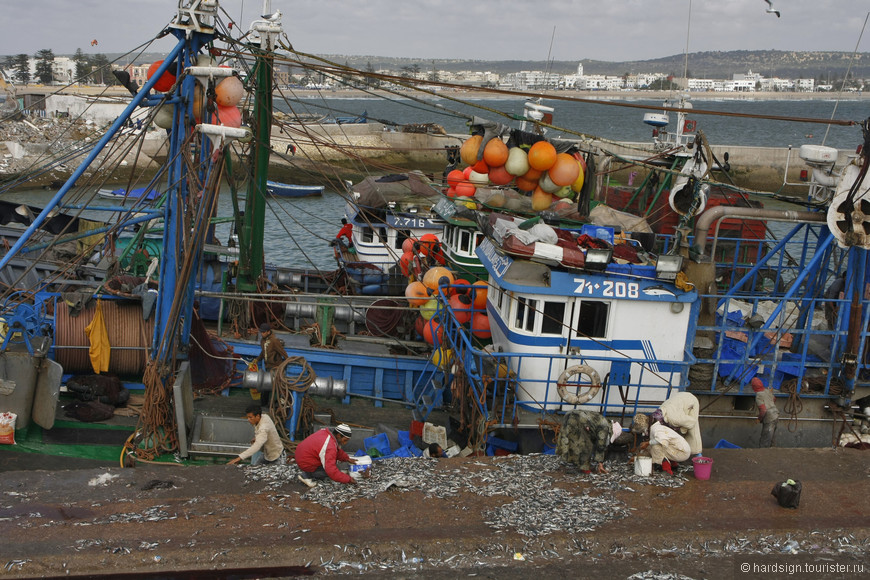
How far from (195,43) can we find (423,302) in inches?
245

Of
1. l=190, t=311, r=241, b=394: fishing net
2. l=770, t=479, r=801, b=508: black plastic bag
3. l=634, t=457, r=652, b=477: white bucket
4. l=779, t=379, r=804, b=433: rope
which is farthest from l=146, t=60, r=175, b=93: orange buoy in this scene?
l=779, t=379, r=804, b=433: rope

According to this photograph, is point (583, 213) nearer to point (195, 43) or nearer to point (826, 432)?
point (826, 432)

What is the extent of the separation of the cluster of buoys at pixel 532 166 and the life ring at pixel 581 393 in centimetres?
406

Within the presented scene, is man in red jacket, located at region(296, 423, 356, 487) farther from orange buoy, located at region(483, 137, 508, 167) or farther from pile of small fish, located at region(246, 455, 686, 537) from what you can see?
orange buoy, located at region(483, 137, 508, 167)

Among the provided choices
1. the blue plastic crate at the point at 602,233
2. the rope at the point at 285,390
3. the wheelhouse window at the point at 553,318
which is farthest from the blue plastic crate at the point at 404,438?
the blue plastic crate at the point at 602,233

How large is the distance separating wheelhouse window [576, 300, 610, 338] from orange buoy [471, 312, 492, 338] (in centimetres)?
255

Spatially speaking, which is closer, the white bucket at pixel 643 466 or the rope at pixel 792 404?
the white bucket at pixel 643 466

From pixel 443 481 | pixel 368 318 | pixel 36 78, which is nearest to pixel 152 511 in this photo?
pixel 443 481

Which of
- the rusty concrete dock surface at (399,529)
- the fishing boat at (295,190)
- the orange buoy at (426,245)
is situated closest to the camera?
the rusty concrete dock surface at (399,529)

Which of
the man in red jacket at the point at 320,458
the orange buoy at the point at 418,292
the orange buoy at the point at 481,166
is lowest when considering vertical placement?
the man in red jacket at the point at 320,458

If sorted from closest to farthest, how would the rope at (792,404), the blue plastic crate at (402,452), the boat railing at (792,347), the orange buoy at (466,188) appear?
the blue plastic crate at (402,452)
the boat railing at (792,347)
the rope at (792,404)
the orange buoy at (466,188)

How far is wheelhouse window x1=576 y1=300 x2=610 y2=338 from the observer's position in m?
11.2

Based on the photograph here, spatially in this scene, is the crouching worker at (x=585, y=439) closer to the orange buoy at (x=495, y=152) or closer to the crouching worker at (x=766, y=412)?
the crouching worker at (x=766, y=412)

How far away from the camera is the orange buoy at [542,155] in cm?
1308
